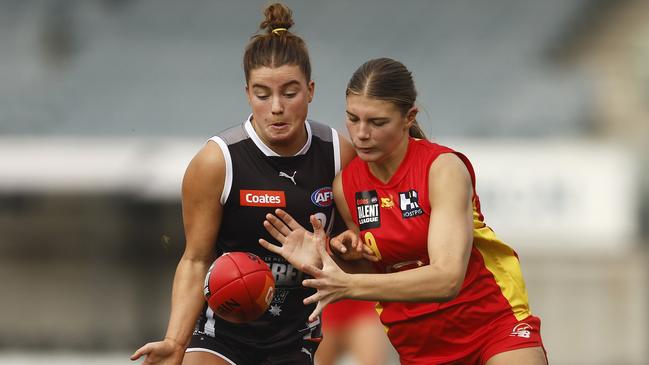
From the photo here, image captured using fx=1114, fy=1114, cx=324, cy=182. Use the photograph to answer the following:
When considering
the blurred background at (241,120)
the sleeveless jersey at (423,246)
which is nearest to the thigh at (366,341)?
the sleeveless jersey at (423,246)

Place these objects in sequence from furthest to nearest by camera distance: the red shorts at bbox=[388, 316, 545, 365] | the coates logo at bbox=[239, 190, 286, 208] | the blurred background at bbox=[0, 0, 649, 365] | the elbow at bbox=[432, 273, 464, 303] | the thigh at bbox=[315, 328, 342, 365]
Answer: the blurred background at bbox=[0, 0, 649, 365] → the thigh at bbox=[315, 328, 342, 365] → the coates logo at bbox=[239, 190, 286, 208] → the red shorts at bbox=[388, 316, 545, 365] → the elbow at bbox=[432, 273, 464, 303]

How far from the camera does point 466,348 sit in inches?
167

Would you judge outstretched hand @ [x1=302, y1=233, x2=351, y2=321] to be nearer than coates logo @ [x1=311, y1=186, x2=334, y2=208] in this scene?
Yes

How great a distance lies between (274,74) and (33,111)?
1049 centimetres

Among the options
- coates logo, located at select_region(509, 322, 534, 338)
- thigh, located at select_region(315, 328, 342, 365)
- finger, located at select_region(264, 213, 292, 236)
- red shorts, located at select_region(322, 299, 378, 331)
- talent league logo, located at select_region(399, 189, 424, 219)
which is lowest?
thigh, located at select_region(315, 328, 342, 365)

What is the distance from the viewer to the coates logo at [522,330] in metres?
4.18

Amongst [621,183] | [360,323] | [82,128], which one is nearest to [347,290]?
[360,323]

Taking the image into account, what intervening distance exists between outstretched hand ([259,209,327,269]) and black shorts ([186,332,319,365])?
0.48 metres

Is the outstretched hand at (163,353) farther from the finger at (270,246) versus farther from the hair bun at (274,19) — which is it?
the hair bun at (274,19)

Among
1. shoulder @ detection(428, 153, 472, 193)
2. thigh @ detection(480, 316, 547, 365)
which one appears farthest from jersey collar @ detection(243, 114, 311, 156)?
thigh @ detection(480, 316, 547, 365)

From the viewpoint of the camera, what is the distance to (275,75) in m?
4.24

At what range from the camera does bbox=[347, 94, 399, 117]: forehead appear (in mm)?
4090

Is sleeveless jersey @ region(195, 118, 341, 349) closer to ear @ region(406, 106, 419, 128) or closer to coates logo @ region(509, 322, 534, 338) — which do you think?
ear @ region(406, 106, 419, 128)

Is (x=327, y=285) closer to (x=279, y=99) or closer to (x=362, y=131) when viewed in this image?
(x=362, y=131)
